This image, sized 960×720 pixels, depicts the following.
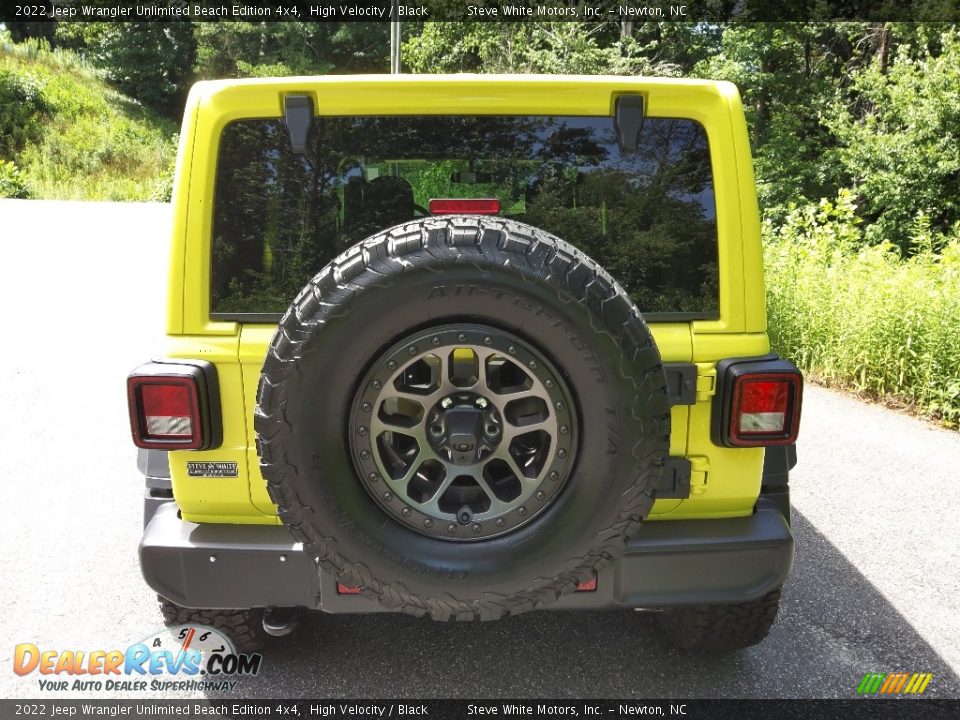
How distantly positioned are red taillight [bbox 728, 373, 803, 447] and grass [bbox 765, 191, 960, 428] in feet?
14.1

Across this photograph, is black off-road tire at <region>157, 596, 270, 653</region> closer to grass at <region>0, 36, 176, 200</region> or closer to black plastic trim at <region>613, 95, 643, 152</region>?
black plastic trim at <region>613, 95, 643, 152</region>

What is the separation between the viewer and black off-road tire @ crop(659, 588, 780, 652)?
2.57 meters

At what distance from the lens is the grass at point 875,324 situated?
578 cm

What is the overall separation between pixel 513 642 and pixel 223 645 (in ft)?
3.68

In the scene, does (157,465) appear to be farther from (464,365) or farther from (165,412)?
(464,365)

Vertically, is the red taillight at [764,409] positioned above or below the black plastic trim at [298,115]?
below

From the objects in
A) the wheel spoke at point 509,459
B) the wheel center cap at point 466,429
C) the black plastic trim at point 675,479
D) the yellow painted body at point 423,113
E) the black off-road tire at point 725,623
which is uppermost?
the yellow painted body at point 423,113

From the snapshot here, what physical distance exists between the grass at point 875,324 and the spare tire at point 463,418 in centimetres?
497

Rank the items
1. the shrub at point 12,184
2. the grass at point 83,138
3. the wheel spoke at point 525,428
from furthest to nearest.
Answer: the grass at point 83,138
the shrub at point 12,184
the wheel spoke at point 525,428

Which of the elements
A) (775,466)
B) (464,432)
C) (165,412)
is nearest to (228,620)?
(165,412)

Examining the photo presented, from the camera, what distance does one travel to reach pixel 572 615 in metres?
3.04

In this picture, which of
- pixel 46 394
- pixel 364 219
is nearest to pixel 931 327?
pixel 364 219

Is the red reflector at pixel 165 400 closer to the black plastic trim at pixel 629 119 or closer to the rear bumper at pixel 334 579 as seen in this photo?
the rear bumper at pixel 334 579

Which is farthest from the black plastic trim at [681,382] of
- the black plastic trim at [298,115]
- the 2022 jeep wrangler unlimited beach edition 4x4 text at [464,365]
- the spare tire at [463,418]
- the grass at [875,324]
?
the grass at [875,324]
